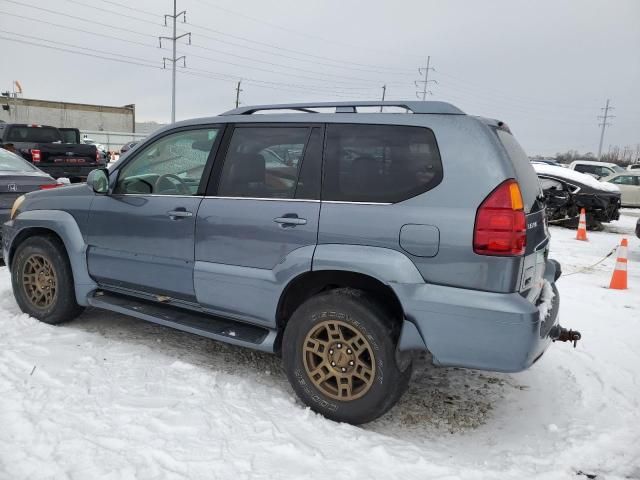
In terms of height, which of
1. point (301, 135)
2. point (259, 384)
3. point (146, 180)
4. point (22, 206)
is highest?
point (301, 135)

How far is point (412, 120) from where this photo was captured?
Result: 9.48ft

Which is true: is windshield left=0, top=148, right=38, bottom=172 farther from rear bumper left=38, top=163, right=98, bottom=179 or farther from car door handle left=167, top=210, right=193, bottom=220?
rear bumper left=38, top=163, right=98, bottom=179

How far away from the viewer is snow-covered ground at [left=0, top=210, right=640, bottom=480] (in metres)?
2.50

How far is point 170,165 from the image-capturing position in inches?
150

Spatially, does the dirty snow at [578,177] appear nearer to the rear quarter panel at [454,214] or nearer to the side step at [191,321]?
the rear quarter panel at [454,214]

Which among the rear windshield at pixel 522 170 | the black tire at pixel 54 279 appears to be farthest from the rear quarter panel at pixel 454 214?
the black tire at pixel 54 279

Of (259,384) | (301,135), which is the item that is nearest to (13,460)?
(259,384)

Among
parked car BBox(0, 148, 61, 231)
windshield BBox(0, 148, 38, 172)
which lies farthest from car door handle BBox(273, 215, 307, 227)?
windshield BBox(0, 148, 38, 172)

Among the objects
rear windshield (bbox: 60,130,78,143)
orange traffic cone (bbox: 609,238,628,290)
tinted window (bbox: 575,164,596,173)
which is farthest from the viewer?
tinted window (bbox: 575,164,596,173)

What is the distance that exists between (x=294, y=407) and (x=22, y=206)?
321cm

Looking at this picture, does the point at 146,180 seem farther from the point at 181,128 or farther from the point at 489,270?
the point at 489,270

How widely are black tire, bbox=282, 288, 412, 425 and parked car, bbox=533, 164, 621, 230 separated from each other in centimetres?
1110

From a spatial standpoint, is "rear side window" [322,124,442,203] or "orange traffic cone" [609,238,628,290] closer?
"rear side window" [322,124,442,203]

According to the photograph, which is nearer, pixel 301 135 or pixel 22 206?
pixel 301 135
